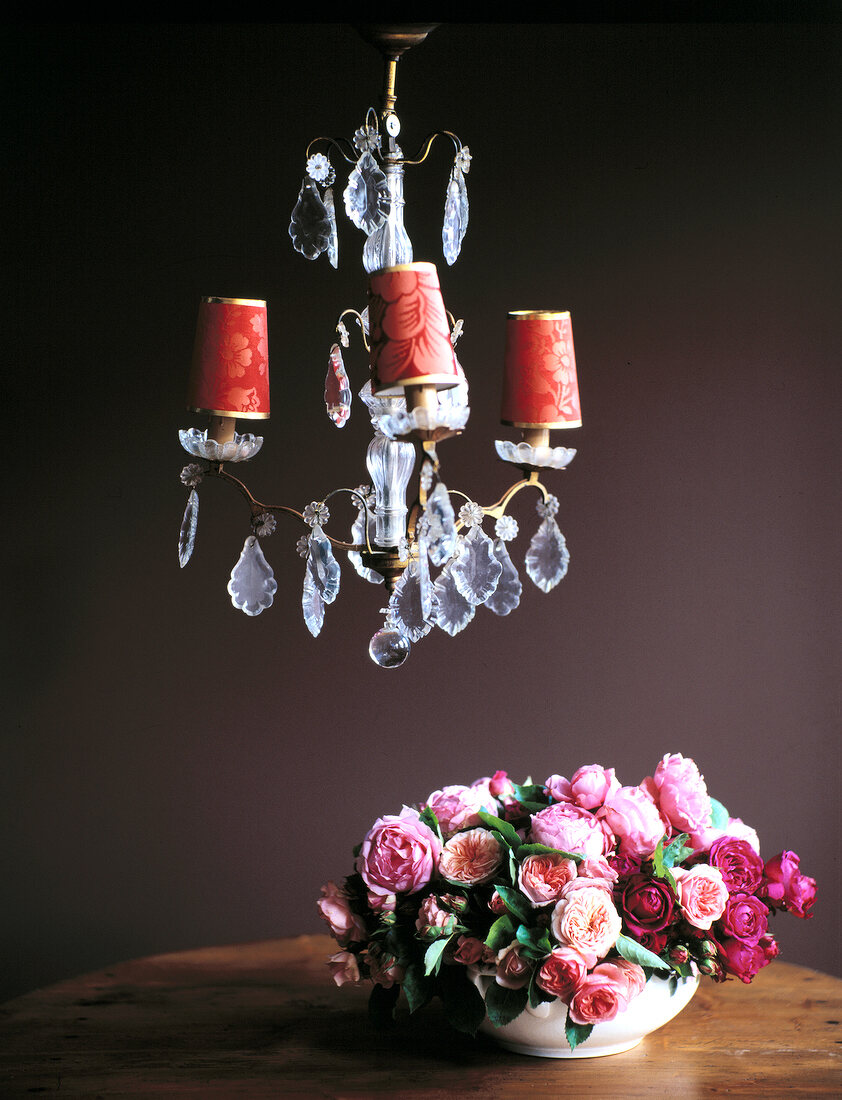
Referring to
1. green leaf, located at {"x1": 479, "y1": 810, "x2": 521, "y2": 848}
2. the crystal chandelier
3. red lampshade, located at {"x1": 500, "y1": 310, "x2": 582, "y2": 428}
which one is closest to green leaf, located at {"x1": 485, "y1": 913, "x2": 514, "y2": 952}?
green leaf, located at {"x1": 479, "y1": 810, "x2": 521, "y2": 848}

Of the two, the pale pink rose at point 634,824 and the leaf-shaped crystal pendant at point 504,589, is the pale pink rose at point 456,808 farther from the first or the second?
the leaf-shaped crystal pendant at point 504,589

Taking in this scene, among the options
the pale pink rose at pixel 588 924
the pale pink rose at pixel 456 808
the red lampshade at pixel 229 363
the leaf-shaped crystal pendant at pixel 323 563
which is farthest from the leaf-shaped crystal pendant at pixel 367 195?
the pale pink rose at pixel 588 924

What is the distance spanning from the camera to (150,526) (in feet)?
7.63

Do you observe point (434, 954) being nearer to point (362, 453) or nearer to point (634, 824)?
point (634, 824)

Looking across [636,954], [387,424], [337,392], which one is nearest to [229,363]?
[337,392]

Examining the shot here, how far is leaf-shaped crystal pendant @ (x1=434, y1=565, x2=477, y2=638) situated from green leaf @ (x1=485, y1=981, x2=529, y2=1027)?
1.45 ft

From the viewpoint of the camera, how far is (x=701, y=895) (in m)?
1.38

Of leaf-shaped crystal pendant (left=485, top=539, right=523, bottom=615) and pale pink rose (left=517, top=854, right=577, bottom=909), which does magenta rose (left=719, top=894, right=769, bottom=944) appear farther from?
leaf-shaped crystal pendant (left=485, top=539, right=523, bottom=615)

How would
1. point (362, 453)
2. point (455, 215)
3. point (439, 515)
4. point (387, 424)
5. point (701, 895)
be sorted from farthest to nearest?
1. point (362, 453)
2. point (455, 215)
3. point (701, 895)
4. point (387, 424)
5. point (439, 515)

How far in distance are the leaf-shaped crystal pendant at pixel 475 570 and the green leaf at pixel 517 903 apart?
1.20ft

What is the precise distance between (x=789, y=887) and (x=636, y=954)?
0.85 ft

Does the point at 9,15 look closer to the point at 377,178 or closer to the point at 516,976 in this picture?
the point at 377,178

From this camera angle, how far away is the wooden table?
1.35 m

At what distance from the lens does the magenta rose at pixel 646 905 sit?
135 cm
